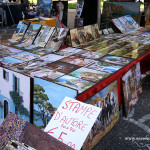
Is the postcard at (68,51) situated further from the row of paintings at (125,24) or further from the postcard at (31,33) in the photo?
the row of paintings at (125,24)

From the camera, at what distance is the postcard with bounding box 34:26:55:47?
3027 millimetres

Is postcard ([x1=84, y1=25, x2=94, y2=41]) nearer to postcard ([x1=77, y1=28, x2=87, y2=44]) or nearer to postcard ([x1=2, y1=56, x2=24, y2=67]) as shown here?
postcard ([x1=77, y1=28, x2=87, y2=44])

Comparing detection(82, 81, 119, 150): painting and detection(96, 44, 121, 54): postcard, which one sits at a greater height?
detection(96, 44, 121, 54): postcard

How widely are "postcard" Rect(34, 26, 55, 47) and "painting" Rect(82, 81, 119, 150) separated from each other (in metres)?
1.33

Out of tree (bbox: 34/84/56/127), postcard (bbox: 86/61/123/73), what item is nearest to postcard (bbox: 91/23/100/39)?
postcard (bbox: 86/61/123/73)

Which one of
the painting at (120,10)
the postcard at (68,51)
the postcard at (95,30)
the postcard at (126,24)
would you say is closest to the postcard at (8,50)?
the postcard at (68,51)

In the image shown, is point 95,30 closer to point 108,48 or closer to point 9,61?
point 108,48

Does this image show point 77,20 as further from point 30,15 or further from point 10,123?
point 10,123

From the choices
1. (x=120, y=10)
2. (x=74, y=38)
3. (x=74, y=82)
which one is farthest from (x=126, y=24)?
(x=74, y=82)

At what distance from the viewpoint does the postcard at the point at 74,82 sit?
187 cm

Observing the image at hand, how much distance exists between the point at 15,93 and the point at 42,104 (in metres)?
0.33

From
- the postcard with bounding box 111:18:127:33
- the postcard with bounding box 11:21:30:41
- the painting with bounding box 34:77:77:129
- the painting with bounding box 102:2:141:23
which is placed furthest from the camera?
the painting with bounding box 102:2:141:23

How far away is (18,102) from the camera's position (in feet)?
6.50

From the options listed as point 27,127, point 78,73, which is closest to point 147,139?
point 78,73
